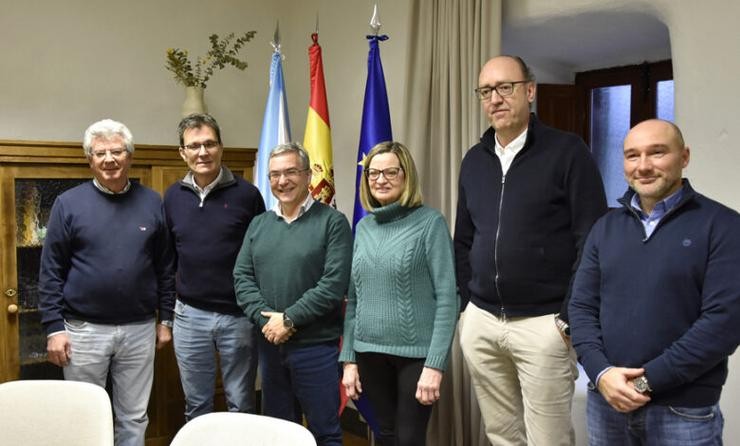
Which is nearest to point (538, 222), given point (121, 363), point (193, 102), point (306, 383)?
point (306, 383)

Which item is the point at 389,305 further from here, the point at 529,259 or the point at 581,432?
the point at 581,432

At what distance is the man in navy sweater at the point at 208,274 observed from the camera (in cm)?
246

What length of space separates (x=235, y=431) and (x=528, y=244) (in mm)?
1037

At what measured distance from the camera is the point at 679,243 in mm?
1541

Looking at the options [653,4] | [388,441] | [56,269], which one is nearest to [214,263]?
[56,269]

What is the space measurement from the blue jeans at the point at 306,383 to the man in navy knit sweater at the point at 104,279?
55cm

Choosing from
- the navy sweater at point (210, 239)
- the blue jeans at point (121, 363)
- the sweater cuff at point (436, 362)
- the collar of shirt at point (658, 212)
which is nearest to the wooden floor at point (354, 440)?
the blue jeans at point (121, 363)

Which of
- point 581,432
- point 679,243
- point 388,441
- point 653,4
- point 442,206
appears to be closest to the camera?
point 679,243

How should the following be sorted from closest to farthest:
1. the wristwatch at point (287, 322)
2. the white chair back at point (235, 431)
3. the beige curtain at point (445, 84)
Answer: the white chair back at point (235, 431) < the wristwatch at point (287, 322) < the beige curtain at point (445, 84)

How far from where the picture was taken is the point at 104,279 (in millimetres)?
2430

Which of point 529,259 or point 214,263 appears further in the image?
point 214,263

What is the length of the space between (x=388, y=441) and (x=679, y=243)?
1.14 m

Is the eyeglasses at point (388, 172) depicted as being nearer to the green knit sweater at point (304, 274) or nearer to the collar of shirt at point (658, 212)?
the green knit sweater at point (304, 274)

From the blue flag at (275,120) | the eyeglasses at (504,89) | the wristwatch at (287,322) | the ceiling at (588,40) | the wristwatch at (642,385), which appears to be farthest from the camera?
the blue flag at (275,120)
